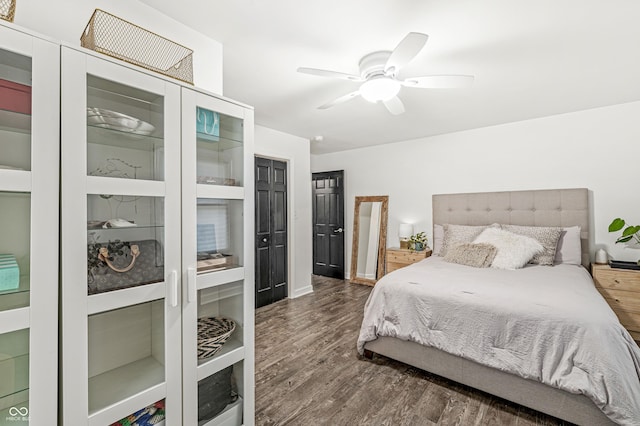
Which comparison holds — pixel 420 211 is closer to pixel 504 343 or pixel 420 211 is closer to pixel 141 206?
pixel 504 343

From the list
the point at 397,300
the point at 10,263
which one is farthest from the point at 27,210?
the point at 397,300

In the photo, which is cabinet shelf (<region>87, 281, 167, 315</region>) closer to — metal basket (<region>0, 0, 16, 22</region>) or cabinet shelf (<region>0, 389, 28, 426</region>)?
cabinet shelf (<region>0, 389, 28, 426</region>)

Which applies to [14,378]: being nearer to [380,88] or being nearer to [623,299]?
[380,88]

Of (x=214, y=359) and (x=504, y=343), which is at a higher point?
(x=214, y=359)

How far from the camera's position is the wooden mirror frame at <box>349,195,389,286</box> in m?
5.02

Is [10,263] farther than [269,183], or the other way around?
[269,183]

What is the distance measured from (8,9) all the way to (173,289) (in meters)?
1.16

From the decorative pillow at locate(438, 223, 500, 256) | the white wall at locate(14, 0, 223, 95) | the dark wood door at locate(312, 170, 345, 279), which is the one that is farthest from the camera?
the dark wood door at locate(312, 170, 345, 279)

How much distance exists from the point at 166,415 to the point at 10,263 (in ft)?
2.80

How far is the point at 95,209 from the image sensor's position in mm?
1108

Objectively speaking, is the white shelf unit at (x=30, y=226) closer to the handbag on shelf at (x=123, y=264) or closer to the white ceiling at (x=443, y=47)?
the handbag on shelf at (x=123, y=264)

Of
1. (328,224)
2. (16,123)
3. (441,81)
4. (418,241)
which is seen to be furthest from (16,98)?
(328,224)

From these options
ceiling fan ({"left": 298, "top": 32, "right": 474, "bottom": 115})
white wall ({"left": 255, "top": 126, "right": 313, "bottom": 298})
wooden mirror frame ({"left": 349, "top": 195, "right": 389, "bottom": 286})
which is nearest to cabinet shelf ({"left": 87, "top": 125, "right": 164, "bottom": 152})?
ceiling fan ({"left": 298, "top": 32, "right": 474, "bottom": 115})

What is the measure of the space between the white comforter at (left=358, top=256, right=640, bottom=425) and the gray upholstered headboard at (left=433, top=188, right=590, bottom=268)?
3.30ft
